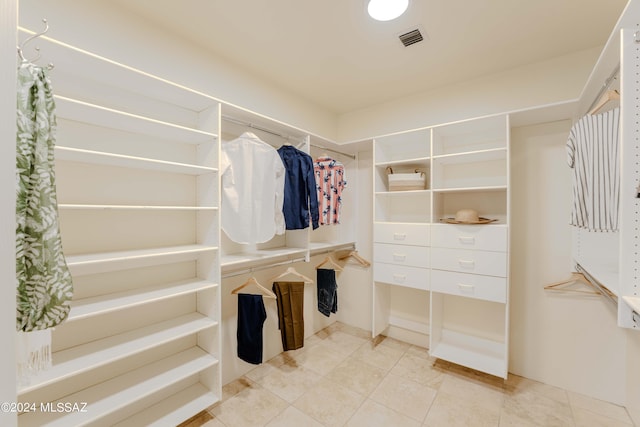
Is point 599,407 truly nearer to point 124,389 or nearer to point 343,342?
point 343,342

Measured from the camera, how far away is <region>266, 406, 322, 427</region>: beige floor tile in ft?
5.72

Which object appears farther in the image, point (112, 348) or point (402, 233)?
point (402, 233)

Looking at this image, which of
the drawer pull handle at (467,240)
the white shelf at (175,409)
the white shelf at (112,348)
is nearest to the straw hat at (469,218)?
the drawer pull handle at (467,240)

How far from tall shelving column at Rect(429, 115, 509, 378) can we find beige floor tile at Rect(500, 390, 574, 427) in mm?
192

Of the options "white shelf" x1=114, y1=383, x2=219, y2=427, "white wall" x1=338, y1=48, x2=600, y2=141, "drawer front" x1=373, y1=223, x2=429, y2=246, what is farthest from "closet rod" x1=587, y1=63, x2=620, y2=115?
"white shelf" x1=114, y1=383, x2=219, y2=427

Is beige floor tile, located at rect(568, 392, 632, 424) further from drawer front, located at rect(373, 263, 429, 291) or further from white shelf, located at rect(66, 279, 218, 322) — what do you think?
white shelf, located at rect(66, 279, 218, 322)

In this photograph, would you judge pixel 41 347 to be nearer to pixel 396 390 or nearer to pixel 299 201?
pixel 299 201

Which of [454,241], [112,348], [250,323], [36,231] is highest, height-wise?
[36,231]

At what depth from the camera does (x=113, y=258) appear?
4.32 ft

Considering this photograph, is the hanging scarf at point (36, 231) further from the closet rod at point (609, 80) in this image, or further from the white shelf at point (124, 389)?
the closet rod at point (609, 80)

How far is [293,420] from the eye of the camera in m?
Result: 1.78

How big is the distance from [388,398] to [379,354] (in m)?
0.62

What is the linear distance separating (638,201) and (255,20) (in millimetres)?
2150

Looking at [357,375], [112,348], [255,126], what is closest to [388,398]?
[357,375]
